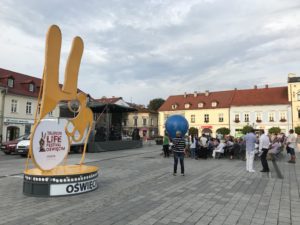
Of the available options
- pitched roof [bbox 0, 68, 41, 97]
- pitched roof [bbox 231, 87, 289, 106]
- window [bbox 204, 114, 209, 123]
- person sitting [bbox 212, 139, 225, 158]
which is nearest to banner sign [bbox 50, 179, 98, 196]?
person sitting [bbox 212, 139, 225, 158]

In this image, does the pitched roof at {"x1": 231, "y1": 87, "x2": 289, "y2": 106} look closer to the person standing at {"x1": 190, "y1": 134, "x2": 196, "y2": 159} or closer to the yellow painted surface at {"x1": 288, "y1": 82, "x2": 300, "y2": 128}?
the yellow painted surface at {"x1": 288, "y1": 82, "x2": 300, "y2": 128}

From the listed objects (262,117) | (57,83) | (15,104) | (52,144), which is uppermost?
(15,104)

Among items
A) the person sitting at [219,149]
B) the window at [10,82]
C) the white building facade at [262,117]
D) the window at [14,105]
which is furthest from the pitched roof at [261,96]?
the person sitting at [219,149]

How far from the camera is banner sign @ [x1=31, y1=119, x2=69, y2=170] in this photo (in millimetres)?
7621

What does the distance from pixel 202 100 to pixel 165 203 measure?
58.5 m

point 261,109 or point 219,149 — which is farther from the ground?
point 261,109

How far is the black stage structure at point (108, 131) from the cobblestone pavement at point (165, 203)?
1365cm

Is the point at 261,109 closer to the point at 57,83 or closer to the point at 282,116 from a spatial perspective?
the point at 282,116

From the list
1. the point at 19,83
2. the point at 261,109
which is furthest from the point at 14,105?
the point at 261,109

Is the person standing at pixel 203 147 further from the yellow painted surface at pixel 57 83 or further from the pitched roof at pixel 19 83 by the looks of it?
the pitched roof at pixel 19 83

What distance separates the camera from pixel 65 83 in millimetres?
8617

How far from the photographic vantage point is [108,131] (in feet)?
97.7

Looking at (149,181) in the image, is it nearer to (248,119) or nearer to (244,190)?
(244,190)

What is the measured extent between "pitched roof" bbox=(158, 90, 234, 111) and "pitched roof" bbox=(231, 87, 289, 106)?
5.56 feet
